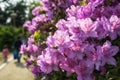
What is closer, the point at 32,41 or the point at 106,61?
the point at 106,61

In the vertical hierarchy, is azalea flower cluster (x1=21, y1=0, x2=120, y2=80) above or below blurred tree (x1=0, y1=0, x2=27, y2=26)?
below

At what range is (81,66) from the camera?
9.12 ft

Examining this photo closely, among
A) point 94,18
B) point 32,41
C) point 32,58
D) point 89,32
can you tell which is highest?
point 32,41

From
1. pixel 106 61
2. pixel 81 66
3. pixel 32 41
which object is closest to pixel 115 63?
pixel 106 61

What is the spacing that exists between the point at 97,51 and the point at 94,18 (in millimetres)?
419

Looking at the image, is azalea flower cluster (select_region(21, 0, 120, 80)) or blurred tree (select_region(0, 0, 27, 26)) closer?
azalea flower cluster (select_region(21, 0, 120, 80))

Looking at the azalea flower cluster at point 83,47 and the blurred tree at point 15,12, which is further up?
the blurred tree at point 15,12

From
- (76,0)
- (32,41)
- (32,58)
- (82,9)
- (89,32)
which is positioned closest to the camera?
(89,32)

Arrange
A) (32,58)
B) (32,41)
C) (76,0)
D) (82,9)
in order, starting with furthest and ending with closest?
1. (32,41)
2. (32,58)
3. (76,0)
4. (82,9)

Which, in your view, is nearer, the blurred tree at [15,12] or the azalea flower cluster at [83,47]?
the azalea flower cluster at [83,47]

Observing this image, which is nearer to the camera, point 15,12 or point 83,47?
point 83,47

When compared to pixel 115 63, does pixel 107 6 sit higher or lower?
higher

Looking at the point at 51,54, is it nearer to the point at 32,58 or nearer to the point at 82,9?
the point at 82,9

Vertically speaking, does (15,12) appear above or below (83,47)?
above
